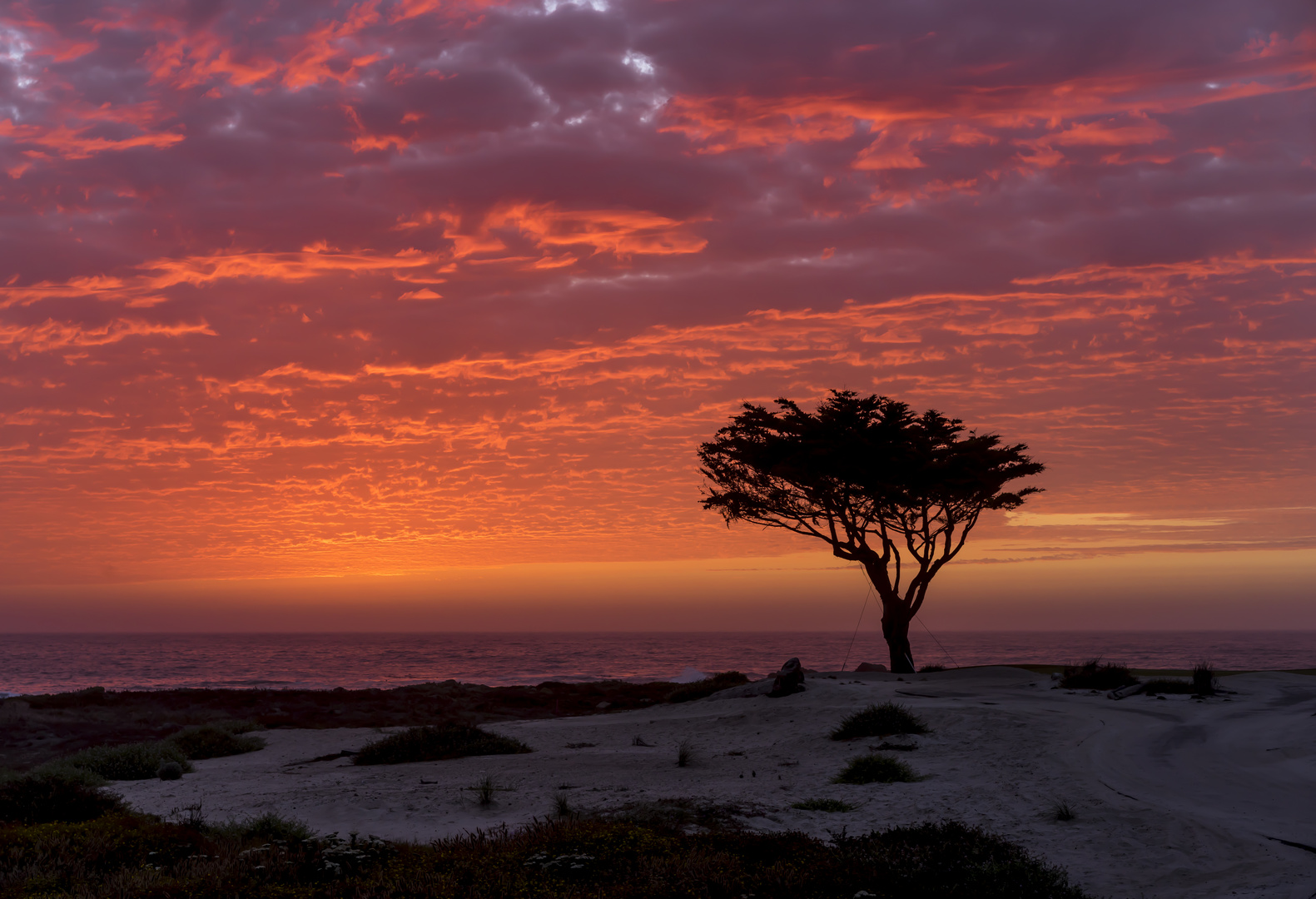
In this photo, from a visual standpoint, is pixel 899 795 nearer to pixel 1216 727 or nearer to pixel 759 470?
pixel 1216 727

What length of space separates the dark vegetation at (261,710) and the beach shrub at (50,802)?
7846mm

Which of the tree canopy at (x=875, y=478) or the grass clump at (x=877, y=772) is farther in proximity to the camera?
the tree canopy at (x=875, y=478)

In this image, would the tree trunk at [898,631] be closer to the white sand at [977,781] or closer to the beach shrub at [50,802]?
the white sand at [977,781]

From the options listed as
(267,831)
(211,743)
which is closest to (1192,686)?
(267,831)

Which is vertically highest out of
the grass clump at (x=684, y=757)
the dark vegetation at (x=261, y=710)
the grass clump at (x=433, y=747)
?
the grass clump at (x=684, y=757)

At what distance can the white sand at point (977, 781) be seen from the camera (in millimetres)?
8445

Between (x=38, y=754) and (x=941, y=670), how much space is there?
25.6 m

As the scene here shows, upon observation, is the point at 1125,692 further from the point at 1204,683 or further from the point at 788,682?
the point at 788,682

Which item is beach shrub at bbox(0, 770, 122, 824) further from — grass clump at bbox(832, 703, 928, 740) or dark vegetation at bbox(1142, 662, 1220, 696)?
dark vegetation at bbox(1142, 662, 1220, 696)

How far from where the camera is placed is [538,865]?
764cm

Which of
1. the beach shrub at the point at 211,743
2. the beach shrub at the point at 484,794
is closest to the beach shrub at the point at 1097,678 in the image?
the beach shrub at the point at 484,794

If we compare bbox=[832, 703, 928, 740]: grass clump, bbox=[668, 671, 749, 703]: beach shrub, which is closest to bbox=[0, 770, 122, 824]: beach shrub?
bbox=[832, 703, 928, 740]: grass clump

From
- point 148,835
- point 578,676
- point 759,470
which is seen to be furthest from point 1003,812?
point 578,676

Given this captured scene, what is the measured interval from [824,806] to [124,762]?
1359 centimetres
